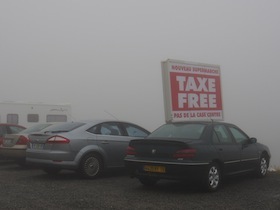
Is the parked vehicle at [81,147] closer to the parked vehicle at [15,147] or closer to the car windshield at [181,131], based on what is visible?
the parked vehicle at [15,147]

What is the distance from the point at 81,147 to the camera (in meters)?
10.4

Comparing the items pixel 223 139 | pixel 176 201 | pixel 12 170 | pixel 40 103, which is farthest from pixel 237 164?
pixel 40 103

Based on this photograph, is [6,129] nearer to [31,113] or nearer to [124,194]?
[31,113]

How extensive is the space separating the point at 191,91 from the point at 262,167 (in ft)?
12.3

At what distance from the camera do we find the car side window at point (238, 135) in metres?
10.2

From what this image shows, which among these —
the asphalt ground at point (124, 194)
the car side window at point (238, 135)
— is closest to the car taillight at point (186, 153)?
the asphalt ground at point (124, 194)

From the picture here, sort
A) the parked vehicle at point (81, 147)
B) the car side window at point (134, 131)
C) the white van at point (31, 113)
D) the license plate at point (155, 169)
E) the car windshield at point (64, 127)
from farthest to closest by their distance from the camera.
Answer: the white van at point (31, 113) < the car side window at point (134, 131) < the car windshield at point (64, 127) < the parked vehicle at point (81, 147) < the license plate at point (155, 169)

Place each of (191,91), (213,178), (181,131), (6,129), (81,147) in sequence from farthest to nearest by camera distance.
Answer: (6,129), (191,91), (81,147), (181,131), (213,178)

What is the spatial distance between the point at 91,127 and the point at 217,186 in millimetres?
3571

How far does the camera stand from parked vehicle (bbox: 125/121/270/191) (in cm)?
840

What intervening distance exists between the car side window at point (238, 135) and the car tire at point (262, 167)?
0.80 meters

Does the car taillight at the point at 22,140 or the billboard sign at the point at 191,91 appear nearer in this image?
the car taillight at the point at 22,140

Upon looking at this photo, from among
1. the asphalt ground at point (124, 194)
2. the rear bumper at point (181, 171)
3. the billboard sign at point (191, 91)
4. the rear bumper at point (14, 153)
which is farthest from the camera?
the billboard sign at point (191, 91)

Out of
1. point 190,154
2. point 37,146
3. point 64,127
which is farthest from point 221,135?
point 37,146
